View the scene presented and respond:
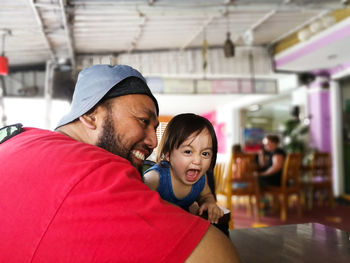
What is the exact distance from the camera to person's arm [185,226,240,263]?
2.16 ft

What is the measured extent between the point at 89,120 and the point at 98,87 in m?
0.10

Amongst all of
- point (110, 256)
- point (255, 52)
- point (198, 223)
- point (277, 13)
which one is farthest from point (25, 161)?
point (255, 52)

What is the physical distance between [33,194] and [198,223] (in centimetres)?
35

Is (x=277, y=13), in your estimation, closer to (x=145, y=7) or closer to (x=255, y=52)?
(x=255, y=52)

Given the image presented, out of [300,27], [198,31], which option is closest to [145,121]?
[198,31]

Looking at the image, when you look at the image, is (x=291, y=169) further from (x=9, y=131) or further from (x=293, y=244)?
(x=9, y=131)

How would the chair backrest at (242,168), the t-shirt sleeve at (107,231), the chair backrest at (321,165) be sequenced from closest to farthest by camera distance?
the t-shirt sleeve at (107,231)
the chair backrest at (242,168)
the chair backrest at (321,165)

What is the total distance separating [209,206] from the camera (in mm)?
1154

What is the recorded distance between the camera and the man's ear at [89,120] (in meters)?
0.95

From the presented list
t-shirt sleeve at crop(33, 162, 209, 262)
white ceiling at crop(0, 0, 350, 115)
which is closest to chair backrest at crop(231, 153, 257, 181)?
white ceiling at crop(0, 0, 350, 115)

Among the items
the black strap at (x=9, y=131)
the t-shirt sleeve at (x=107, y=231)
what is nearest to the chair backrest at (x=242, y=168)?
the black strap at (x=9, y=131)

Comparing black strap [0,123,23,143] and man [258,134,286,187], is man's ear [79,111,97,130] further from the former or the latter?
man [258,134,286,187]

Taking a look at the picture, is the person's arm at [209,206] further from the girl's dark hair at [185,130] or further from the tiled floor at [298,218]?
the tiled floor at [298,218]

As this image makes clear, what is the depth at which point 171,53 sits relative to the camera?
688cm
